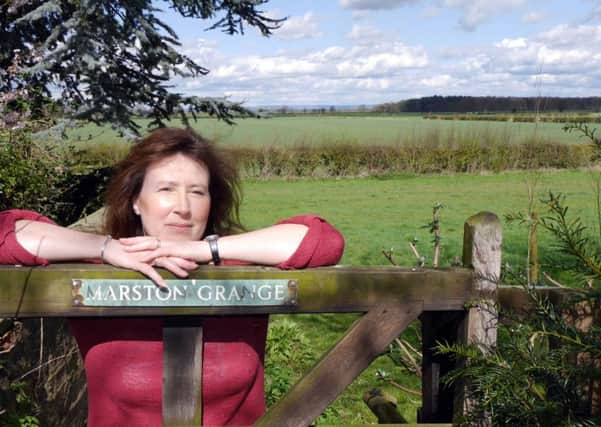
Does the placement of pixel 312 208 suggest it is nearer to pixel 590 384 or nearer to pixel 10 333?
pixel 10 333

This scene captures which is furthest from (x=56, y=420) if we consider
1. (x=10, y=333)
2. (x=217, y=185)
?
(x=217, y=185)

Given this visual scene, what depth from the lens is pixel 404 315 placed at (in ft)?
5.81

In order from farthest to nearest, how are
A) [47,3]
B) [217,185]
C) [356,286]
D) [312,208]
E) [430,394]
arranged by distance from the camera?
[312,208] < [47,3] < [217,185] < [430,394] < [356,286]

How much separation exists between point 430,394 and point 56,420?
91.7 inches

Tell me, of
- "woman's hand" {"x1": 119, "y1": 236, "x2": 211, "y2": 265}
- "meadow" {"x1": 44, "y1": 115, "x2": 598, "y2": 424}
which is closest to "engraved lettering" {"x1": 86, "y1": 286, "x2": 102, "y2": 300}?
"woman's hand" {"x1": 119, "y1": 236, "x2": 211, "y2": 265}

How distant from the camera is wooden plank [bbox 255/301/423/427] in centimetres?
176

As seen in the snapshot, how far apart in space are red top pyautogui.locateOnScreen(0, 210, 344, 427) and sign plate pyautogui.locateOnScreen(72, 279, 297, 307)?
5.1 inches

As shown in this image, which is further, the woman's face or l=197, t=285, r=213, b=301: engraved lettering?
the woman's face

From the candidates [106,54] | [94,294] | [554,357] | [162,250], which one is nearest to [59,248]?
[94,294]

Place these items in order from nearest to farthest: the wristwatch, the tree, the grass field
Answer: the wristwatch → the grass field → the tree

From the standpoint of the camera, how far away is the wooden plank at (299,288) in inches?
63.1

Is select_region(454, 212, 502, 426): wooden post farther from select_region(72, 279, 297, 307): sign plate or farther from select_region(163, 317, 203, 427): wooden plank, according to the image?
select_region(163, 317, 203, 427): wooden plank

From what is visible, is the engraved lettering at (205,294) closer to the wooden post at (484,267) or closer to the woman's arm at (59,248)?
the woman's arm at (59,248)

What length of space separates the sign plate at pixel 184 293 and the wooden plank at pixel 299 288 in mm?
13
